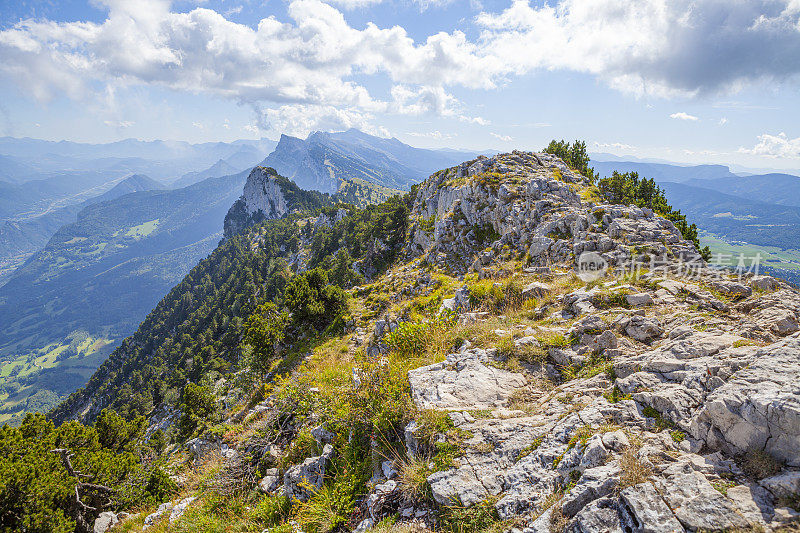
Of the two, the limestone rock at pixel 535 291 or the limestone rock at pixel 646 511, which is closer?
the limestone rock at pixel 646 511

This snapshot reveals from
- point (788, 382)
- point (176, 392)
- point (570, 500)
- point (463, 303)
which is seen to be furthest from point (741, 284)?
point (176, 392)

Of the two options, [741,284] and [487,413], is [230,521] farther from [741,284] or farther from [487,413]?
[741,284]

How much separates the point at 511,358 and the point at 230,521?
8321 millimetres

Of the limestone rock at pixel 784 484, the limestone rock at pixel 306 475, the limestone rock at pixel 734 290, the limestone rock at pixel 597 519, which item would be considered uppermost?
the limestone rock at pixel 734 290

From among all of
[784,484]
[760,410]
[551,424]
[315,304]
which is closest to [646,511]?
[784,484]

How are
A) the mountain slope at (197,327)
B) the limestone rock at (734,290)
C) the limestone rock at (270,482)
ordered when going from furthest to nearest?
the mountain slope at (197,327), the limestone rock at (734,290), the limestone rock at (270,482)

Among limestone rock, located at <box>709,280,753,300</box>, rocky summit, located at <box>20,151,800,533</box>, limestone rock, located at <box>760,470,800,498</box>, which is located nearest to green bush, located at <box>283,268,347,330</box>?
rocky summit, located at <box>20,151,800,533</box>

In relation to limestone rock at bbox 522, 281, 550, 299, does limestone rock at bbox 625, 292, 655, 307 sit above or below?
above

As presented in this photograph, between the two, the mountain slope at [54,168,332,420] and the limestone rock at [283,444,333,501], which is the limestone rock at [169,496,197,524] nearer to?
the limestone rock at [283,444,333,501]

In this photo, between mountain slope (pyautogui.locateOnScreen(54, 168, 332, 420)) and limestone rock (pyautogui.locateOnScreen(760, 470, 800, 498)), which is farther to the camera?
mountain slope (pyautogui.locateOnScreen(54, 168, 332, 420))

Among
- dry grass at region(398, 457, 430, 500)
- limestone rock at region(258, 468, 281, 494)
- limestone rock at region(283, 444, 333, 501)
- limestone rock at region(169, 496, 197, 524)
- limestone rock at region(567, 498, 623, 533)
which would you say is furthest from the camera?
limestone rock at region(169, 496, 197, 524)

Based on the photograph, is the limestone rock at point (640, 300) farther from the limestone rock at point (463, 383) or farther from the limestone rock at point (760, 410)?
the limestone rock at point (463, 383)

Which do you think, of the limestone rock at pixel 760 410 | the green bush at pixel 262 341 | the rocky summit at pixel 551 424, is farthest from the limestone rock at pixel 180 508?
the green bush at pixel 262 341

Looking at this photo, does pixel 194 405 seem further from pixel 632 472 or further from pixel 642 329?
pixel 632 472
